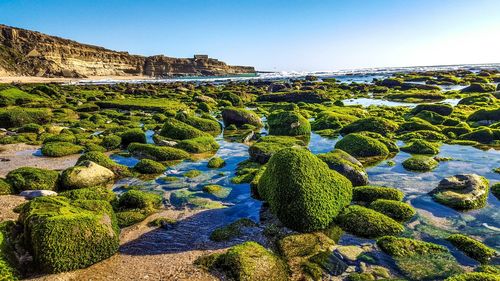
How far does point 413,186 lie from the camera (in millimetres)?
10633

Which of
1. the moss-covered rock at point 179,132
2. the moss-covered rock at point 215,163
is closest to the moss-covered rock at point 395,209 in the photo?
the moss-covered rock at point 215,163

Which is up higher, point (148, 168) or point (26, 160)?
point (26, 160)

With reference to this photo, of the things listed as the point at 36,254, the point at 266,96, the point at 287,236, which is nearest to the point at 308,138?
the point at 287,236

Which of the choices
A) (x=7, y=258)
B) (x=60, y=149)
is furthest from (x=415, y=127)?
(x=7, y=258)

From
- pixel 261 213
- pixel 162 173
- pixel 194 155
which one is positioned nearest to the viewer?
pixel 261 213

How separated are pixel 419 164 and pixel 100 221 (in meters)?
10.9

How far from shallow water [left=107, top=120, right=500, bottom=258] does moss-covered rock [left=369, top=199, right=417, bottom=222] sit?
0.71 ft

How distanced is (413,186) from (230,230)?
6352 millimetres

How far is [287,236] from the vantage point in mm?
7332

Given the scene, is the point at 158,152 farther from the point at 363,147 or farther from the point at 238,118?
the point at 238,118

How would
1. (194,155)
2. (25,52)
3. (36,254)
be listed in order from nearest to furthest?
(36,254) → (194,155) → (25,52)

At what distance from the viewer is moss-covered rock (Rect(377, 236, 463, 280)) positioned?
613cm

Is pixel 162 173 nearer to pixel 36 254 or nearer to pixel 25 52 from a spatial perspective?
pixel 36 254

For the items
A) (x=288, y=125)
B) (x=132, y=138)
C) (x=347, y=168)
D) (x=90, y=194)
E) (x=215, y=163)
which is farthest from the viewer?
(x=288, y=125)
